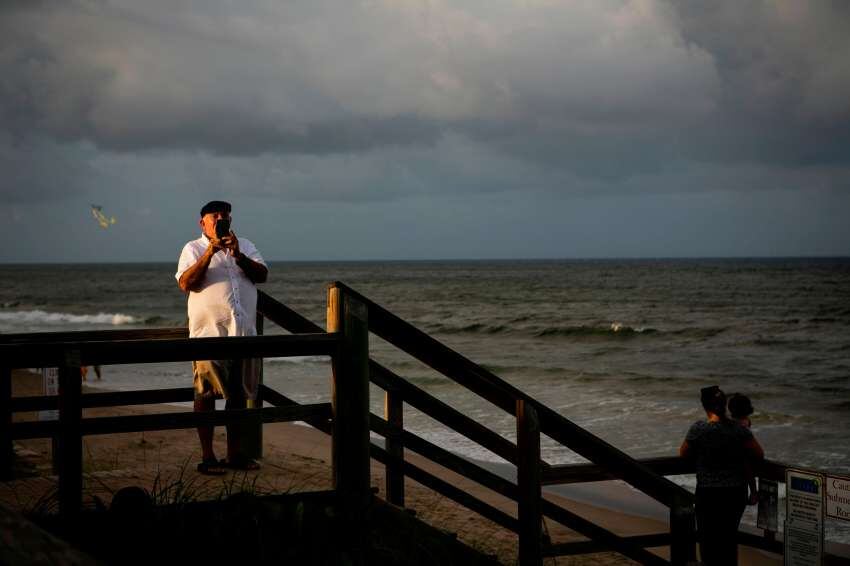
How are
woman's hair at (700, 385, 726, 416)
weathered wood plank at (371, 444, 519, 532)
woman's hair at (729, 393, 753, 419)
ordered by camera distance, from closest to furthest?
weathered wood plank at (371, 444, 519, 532) → woman's hair at (700, 385, 726, 416) → woman's hair at (729, 393, 753, 419)

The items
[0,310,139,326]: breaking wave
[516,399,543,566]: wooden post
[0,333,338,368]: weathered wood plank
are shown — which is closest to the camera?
[0,333,338,368]: weathered wood plank

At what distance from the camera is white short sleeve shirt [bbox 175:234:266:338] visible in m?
4.77

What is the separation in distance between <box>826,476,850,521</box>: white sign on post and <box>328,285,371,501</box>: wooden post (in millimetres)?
2525

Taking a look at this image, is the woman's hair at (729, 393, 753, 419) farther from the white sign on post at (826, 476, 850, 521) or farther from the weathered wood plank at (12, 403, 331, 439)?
the weathered wood plank at (12, 403, 331, 439)

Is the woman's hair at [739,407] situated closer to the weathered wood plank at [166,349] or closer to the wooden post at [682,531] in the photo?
the wooden post at [682,531]

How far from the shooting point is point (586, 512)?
9195 millimetres

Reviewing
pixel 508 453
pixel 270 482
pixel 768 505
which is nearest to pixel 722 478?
pixel 768 505

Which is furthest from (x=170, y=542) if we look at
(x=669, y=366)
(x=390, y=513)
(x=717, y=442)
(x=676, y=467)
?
(x=669, y=366)

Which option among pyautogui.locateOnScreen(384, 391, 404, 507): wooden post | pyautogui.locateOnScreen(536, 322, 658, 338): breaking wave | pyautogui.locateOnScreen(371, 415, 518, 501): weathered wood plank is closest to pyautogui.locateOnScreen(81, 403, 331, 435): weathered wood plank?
pyautogui.locateOnScreen(371, 415, 518, 501): weathered wood plank

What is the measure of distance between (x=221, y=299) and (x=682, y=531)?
Answer: 2832 mm

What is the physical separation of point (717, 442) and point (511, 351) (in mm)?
21739

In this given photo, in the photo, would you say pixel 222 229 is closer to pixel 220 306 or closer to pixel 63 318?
pixel 220 306

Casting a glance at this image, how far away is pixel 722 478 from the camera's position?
18.0 ft

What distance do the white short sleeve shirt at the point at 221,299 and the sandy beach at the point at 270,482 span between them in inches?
33.3
